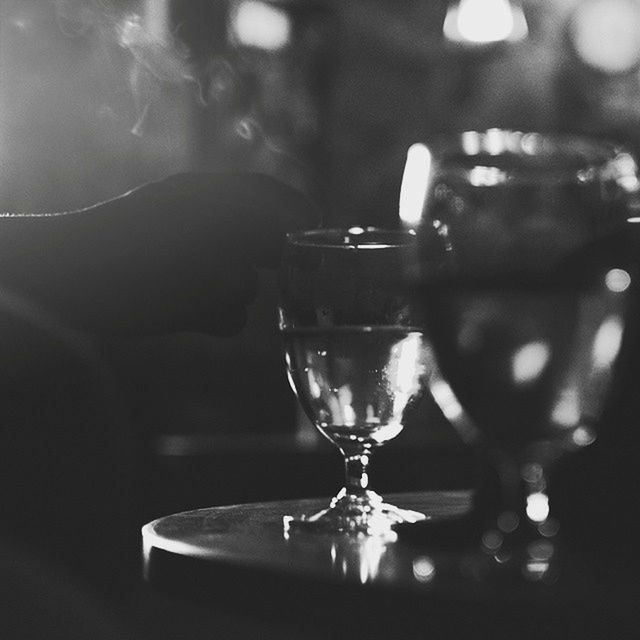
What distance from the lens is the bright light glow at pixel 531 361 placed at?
498mm

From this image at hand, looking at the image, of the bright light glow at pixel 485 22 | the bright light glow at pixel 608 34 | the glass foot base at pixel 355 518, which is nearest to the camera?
the glass foot base at pixel 355 518

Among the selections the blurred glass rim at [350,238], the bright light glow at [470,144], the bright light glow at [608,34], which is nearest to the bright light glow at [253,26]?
the bright light glow at [608,34]

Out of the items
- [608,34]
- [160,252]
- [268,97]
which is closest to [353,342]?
[160,252]

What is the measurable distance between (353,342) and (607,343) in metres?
0.29

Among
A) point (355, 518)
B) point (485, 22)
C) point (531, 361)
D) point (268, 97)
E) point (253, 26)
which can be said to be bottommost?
point (355, 518)

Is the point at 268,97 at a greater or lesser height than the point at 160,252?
greater

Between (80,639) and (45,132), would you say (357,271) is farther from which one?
(45,132)

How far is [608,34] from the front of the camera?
5.28 metres

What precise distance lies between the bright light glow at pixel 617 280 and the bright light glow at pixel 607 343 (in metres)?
0.01

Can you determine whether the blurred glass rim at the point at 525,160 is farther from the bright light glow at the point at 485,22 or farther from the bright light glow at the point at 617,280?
the bright light glow at the point at 485,22

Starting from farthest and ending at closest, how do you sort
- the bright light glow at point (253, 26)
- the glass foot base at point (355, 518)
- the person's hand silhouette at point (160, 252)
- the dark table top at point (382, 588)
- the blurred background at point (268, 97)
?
the bright light glow at point (253, 26) → the blurred background at point (268, 97) → the person's hand silhouette at point (160, 252) → the glass foot base at point (355, 518) → the dark table top at point (382, 588)

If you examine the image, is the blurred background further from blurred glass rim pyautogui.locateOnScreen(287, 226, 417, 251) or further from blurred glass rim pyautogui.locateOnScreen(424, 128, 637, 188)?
blurred glass rim pyautogui.locateOnScreen(424, 128, 637, 188)

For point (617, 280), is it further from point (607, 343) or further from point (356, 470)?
point (356, 470)

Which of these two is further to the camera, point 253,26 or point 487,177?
point 253,26
